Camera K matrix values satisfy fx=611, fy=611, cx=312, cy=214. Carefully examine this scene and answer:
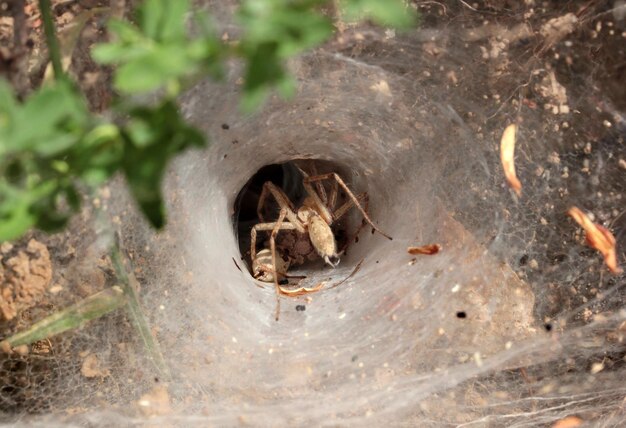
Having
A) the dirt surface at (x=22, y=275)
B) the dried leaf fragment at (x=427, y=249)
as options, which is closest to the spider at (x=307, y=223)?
the dried leaf fragment at (x=427, y=249)

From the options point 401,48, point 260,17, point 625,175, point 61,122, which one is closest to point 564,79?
point 625,175

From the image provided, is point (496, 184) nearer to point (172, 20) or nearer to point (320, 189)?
point (320, 189)

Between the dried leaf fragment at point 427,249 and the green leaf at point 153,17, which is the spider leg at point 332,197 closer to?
the dried leaf fragment at point 427,249

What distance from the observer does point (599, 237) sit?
8.02 ft

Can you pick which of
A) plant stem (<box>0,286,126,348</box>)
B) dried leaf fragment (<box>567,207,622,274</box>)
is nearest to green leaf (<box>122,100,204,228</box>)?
plant stem (<box>0,286,126,348</box>)

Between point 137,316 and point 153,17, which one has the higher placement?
point 153,17

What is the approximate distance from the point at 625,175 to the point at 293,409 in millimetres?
1599

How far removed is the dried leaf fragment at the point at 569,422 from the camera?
2430 millimetres

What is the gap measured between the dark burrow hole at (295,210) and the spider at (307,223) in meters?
0.01

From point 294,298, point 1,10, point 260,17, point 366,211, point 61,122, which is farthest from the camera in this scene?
point 366,211

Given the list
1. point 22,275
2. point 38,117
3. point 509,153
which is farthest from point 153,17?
point 509,153

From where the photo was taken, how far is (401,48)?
2.37 metres

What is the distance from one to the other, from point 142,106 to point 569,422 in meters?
2.12

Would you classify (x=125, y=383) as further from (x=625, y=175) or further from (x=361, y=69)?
(x=625, y=175)
